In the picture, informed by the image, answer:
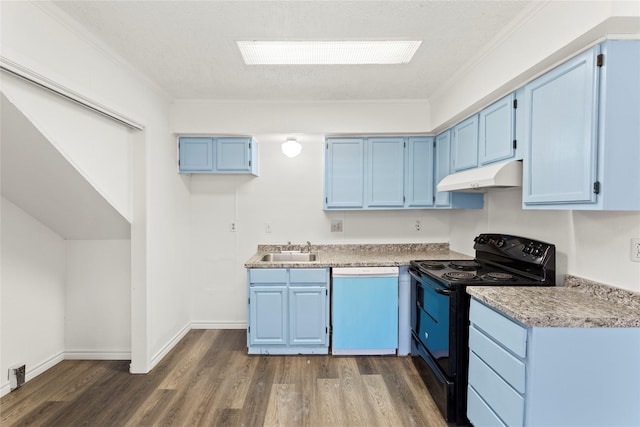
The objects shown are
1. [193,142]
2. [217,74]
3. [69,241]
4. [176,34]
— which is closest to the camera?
[176,34]

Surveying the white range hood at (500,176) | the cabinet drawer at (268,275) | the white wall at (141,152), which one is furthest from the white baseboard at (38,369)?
the white range hood at (500,176)

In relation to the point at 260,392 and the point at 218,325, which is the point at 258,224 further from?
the point at 260,392

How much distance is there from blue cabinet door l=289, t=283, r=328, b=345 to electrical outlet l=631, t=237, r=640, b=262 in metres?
2.11

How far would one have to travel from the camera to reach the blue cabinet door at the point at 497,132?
1.97 meters

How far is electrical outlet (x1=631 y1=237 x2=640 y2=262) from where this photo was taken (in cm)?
148

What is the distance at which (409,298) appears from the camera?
2.82m

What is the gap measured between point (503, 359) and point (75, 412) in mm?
2848

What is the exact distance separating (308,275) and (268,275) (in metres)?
0.39

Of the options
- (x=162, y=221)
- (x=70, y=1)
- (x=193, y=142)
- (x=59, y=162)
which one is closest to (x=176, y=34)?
(x=70, y=1)

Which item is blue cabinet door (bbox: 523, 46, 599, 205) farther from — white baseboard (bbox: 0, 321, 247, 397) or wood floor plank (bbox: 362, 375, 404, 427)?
white baseboard (bbox: 0, 321, 247, 397)

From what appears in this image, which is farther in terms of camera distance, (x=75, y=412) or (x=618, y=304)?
(x=75, y=412)

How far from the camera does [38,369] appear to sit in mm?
2502

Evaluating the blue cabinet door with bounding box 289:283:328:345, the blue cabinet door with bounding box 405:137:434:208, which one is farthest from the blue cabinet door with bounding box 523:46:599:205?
the blue cabinet door with bounding box 289:283:328:345

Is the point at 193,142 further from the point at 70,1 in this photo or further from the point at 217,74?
the point at 70,1
